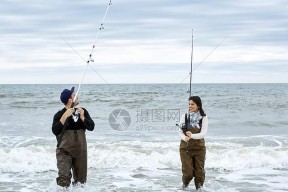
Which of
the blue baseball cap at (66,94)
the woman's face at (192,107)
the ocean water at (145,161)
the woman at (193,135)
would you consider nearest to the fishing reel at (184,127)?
the woman at (193,135)

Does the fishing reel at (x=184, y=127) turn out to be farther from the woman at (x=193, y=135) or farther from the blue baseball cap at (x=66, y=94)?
the blue baseball cap at (x=66, y=94)

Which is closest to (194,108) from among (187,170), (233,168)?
(187,170)

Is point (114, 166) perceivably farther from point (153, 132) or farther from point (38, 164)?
point (153, 132)

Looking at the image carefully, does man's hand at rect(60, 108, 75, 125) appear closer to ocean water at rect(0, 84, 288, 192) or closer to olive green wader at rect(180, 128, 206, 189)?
ocean water at rect(0, 84, 288, 192)

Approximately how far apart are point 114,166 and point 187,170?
10.7 feet

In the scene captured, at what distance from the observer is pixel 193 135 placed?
663cm

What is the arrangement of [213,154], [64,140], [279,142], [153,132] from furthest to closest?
[153,132]
[279,142]
[213,154]
[64,140]

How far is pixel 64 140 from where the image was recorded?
5570 millimetres

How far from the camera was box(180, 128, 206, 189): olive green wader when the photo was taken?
22.2ft

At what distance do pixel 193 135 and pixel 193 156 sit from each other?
417 mm

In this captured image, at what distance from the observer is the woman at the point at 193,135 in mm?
6699

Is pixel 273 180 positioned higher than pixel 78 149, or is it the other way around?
pixel 78 149

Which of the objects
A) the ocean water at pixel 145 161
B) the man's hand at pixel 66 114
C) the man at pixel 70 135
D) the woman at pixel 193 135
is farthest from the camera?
the ocean water at pixel 145 161

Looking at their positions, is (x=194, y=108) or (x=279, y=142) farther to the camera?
(x=279, y=142)
